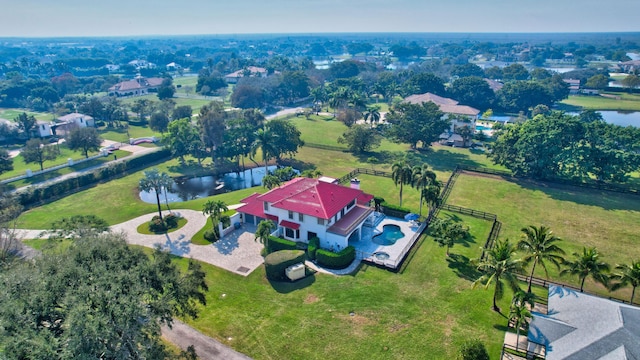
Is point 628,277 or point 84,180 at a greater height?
point 628,277

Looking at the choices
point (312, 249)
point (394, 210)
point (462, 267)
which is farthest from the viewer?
point (394, 210)

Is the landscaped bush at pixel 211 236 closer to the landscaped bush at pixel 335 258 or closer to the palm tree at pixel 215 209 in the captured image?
the palm tree at pixel 215 209

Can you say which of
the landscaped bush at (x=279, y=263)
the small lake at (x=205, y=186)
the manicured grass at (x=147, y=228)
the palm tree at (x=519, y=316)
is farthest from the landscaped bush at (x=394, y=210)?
the manicured grass at (x=147, y=228)

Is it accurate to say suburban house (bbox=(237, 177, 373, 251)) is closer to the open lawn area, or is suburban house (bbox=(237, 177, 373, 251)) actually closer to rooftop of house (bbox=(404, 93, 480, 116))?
the open lawn area

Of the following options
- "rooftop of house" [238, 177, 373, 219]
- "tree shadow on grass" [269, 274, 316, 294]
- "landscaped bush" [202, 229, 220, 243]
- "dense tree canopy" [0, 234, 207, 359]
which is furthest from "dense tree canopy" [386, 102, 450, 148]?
"dense tree canopy" [0, 234, 207, 359]

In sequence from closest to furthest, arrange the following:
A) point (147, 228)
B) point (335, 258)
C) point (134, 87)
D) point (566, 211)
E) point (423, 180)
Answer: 1. point (335, 258)
2. point (423, 180)
3. point (147, 228)
4. point (566, 211)
5. point (134, 87)

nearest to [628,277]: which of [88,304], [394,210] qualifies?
[394,210]

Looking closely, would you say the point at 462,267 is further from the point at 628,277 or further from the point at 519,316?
the point at 628,277
